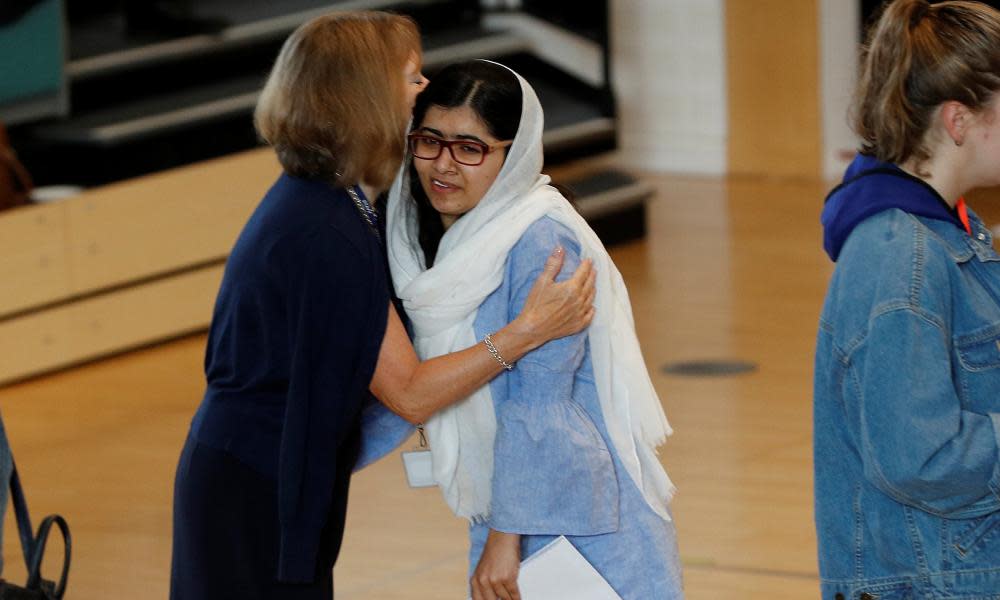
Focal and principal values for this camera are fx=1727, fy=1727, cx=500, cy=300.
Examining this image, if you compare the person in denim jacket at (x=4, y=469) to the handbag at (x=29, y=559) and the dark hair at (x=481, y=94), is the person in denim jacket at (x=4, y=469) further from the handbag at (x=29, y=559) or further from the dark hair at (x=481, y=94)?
the dark hair at (x=481, y=94)

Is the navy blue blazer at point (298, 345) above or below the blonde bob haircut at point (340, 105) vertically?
below

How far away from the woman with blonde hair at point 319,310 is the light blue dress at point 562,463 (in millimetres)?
42

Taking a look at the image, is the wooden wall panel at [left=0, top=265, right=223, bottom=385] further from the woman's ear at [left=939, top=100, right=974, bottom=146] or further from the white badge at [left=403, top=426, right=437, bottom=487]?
the woman's ear at [left=939, top=100, right=974, bottom=146]

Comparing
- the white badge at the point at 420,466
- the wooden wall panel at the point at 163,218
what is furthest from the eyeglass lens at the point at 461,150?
the wooden wall panel at the point at 163,218

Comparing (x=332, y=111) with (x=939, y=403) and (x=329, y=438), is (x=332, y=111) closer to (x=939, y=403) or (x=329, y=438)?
(x=329, y=438)

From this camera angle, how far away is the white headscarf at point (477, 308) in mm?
2537

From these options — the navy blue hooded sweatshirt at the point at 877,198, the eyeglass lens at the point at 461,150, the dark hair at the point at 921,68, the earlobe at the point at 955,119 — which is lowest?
the eyeglass lens at the point at 461,150

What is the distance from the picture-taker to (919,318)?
2008 millimetres

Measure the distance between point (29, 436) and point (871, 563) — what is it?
458cm

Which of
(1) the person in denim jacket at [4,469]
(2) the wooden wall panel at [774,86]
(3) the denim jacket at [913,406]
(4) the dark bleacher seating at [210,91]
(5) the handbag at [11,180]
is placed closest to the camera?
(3) the denim jacket at [913,406]

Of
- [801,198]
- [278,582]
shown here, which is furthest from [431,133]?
[801,198]

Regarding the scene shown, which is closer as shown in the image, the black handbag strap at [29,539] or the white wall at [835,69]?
the black handbag strap at [29,539]

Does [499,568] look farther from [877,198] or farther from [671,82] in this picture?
[671,82]

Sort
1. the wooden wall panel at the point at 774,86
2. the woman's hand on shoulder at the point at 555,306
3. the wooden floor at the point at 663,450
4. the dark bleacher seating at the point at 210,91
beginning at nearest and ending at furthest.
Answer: the woman's hand on shoulder at the point at 555,306, the wooden floor at the point at 663,450, the dark bleacher seating at the point at 210,91, the wooden wall panel at the point at 774,86
